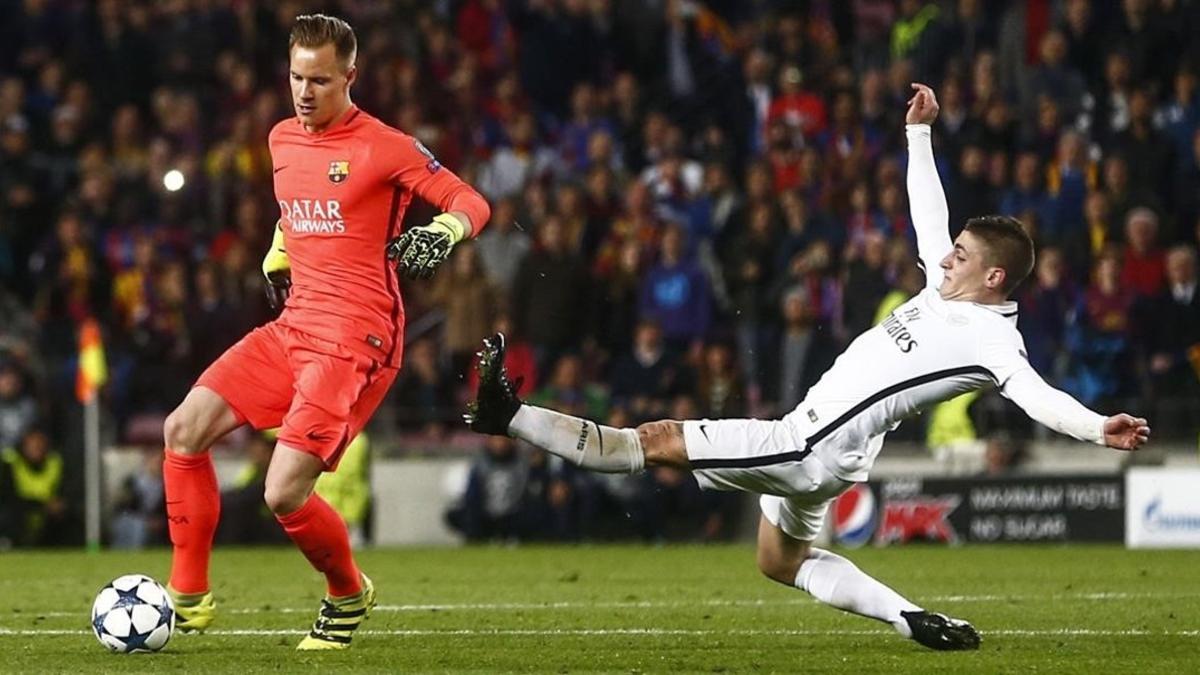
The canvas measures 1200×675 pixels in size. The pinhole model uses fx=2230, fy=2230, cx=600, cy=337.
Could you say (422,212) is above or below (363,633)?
above

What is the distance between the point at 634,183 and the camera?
19.7 meters

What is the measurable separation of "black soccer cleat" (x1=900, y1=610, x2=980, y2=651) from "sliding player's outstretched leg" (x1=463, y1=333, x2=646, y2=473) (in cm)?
122

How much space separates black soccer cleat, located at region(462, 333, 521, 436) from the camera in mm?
8070

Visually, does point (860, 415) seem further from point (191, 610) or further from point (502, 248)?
point (502, 248)

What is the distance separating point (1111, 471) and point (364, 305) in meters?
9.64

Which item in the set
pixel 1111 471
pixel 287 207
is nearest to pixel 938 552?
pixel 1111 471

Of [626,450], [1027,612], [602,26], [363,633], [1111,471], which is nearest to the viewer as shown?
[626,450]

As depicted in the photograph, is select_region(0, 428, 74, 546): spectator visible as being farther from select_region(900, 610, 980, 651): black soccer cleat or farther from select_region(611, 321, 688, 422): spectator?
select_region(900, 610, 980, 651): black soccer cleat

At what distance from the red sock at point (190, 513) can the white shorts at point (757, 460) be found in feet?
6.41

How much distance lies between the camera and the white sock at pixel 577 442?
26.9 feet

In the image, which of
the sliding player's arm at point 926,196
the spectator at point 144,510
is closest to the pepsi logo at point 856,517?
the spectator at point 144,510

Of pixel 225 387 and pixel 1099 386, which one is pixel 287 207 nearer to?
pixel 225 387

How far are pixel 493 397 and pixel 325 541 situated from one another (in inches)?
40.9

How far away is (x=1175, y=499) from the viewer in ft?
54.4
